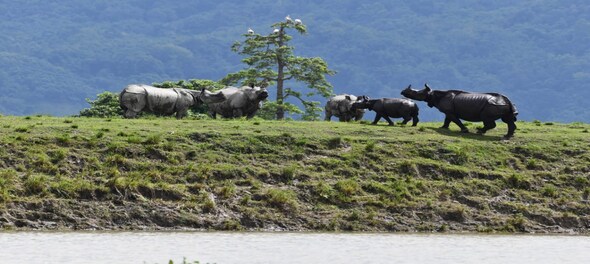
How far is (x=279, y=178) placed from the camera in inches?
1540

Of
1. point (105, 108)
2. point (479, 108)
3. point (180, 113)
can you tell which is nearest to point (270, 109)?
point (105, 108)

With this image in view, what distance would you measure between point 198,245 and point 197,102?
24.4 metres

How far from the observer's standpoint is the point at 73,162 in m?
38.2

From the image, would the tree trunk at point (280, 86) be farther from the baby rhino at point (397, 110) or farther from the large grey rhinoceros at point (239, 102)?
the baby rhino at point (397, 110)

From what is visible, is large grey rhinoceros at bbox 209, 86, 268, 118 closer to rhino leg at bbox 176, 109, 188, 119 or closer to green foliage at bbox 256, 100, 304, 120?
rhino leg at bbox 176, 109, 188, 119

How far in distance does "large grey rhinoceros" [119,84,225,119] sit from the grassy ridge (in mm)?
4413

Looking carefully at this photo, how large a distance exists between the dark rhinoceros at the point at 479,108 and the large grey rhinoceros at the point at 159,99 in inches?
417

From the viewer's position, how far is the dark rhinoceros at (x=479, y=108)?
46625 millimetres

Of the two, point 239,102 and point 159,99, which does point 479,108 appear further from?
point 159,99

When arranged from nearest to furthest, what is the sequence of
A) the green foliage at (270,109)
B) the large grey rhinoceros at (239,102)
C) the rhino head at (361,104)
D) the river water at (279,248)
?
the river water at (279,248) → the rhino head at (361,104) → the large grey rhinoceros at (239,102) → the green foliage at (270,109)

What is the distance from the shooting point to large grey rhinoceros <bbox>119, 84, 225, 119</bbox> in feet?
165

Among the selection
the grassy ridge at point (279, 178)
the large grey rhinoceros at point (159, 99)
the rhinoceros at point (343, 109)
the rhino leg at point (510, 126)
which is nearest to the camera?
the grassy ridge at point (279, 178)

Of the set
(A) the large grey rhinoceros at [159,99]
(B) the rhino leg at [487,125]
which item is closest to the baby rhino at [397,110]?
(B) the rhino leg at [487,125]

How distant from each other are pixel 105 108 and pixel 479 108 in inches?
1295
